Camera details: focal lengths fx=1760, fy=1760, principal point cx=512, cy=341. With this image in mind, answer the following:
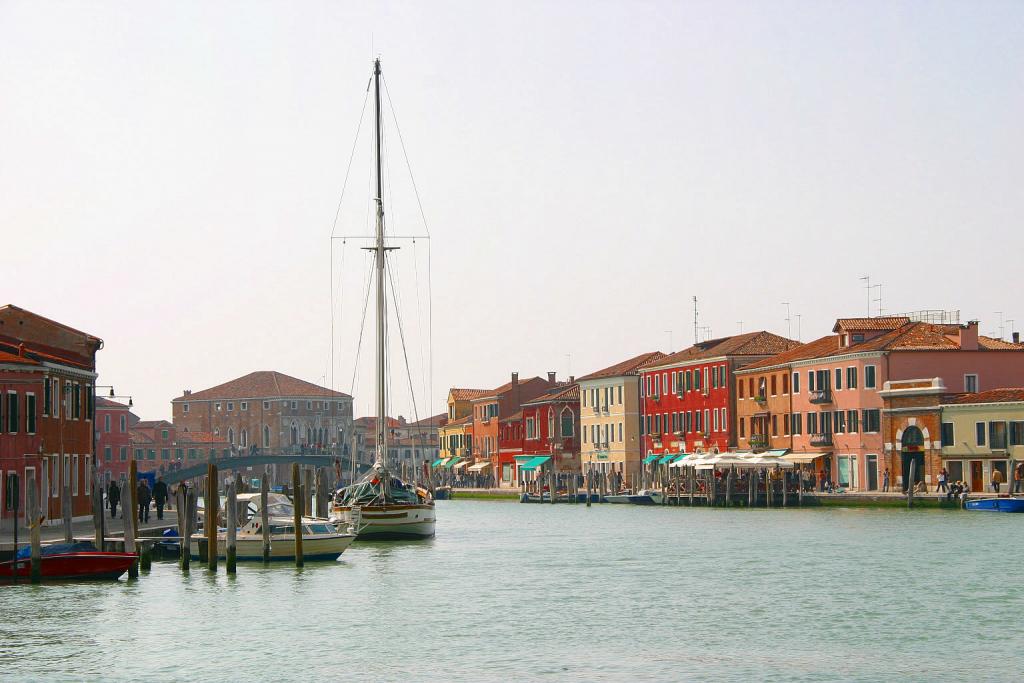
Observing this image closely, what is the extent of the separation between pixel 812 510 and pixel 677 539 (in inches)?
814

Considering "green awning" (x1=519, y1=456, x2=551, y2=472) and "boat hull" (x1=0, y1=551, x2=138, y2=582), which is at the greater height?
"green awning" (x1=519, y1=456, x2=551, y2=472)

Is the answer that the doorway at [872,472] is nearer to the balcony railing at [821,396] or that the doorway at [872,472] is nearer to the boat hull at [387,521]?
the balcony railing at [821,396]

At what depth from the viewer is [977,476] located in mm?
78625

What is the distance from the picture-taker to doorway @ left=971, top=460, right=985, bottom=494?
257 ft

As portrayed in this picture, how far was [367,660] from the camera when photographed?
100 ft

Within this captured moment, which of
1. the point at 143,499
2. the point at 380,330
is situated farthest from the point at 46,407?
the point at 380,330

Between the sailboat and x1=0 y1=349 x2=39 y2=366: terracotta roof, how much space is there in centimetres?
1078

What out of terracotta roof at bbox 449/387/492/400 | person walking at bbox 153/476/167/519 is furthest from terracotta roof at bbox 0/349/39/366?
terracotta roof at bbox 449/387/492/400

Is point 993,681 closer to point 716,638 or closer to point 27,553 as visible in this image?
point 716,638

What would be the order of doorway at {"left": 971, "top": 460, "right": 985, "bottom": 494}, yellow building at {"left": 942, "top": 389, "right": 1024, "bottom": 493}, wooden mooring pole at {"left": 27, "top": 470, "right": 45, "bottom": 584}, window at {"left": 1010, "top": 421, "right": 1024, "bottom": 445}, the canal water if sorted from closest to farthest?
the canal water
wooden mooring pole at {"left": 27, "top": 470, "right": 45, "bottom": 584}
window at {"left": 1010, "top": 421, "right": 1024, "bottom": 445}
yellow building at {"left": 942, "top": 389, "right": 1024, "bottom": 493}
doorway at {"left": 971, "top": 460, "right": 985, "bottom": 494}

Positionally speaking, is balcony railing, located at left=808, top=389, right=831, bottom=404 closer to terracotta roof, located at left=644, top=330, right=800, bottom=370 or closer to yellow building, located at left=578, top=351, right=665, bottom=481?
terracotta roof, located at left=644, top=330, right=800, bottom=370

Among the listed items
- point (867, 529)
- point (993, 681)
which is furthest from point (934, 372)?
point (993, 681)

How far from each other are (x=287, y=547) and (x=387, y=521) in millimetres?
12053

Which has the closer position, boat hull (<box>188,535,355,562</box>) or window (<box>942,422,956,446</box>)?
boat hull (<box>188,535,355,562</box>)
